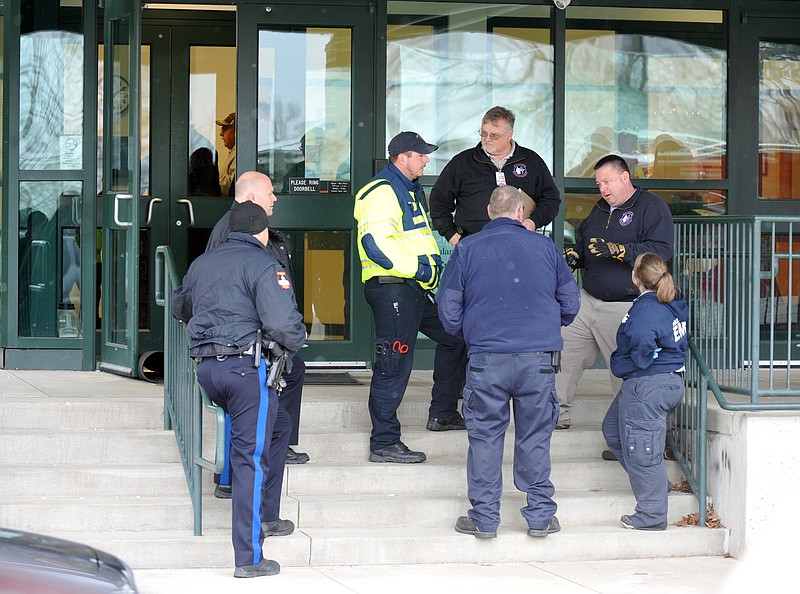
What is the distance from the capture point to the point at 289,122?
9492 millimetres

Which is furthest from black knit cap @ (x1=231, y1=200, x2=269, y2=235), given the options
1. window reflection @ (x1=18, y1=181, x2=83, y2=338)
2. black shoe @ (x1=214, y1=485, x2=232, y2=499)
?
window reflection @ (x1=18, y1=181, x2=83, y2=338)

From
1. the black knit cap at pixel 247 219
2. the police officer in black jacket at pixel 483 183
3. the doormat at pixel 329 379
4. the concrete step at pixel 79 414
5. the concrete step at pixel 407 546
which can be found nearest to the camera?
the black knit cap at pixel 247 219

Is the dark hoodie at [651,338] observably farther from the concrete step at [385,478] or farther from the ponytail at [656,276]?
the concrete step at [385,478]

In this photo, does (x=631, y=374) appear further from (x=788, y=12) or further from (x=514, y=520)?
(x=788, y=12)

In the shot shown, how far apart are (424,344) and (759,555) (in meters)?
3.54

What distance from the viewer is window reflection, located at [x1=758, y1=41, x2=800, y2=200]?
10211 mm

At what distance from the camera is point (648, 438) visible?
702 centimetres

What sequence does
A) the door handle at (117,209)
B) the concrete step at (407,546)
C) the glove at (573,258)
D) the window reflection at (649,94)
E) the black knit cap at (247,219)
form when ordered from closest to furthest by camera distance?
the black knit cap at (247,219), the concrete step at (407,546), the glove at (573,258), the door handle at (117,209), the window reflection at (649,94)

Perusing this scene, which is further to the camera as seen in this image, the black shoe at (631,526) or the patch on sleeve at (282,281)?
the black shoe at (631,526)

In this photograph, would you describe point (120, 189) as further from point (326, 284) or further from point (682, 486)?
point (682, 486)

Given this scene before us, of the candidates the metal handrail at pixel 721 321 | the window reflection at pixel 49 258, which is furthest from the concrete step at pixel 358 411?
the window reflection at pixel 49 258

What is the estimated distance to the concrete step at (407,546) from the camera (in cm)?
650

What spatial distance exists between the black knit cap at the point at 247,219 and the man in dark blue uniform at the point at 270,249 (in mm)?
148

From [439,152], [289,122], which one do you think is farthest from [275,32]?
[439,152]
